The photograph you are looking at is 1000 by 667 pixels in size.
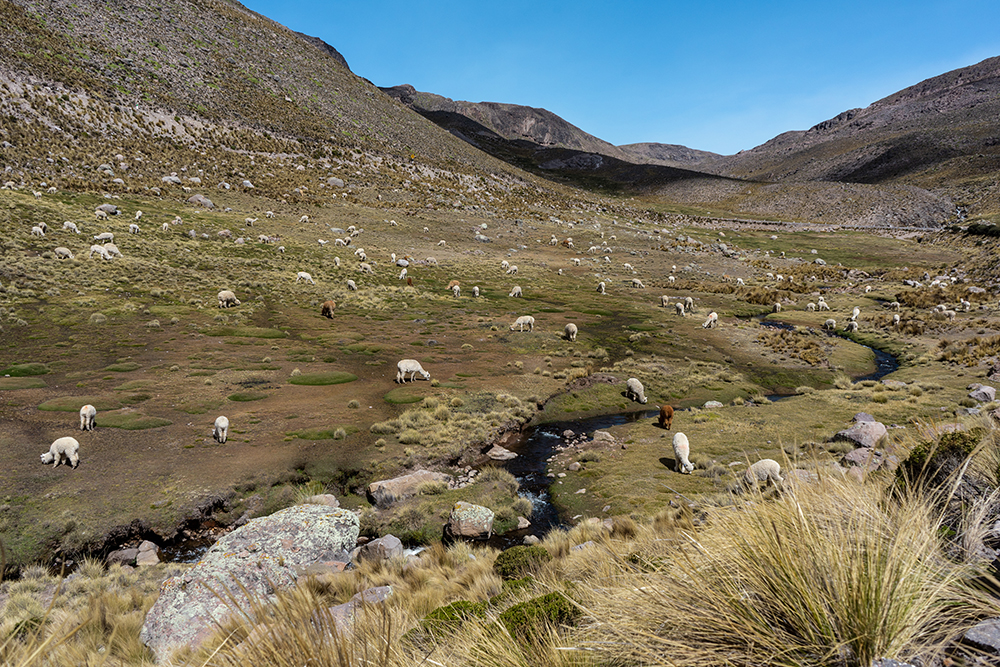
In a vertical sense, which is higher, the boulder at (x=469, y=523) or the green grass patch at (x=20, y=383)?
the green grass patch at (x=20, y=383)

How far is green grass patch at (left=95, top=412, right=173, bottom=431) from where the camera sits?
12.8m

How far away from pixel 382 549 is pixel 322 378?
1052cm

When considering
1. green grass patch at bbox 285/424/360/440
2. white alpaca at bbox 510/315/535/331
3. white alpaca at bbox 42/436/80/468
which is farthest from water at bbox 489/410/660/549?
white alpaca at bbox 42/436/80/468

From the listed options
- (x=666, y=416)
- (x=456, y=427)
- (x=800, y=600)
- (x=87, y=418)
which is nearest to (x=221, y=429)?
(x=87, y=418)

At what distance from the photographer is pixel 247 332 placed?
73.9 ft

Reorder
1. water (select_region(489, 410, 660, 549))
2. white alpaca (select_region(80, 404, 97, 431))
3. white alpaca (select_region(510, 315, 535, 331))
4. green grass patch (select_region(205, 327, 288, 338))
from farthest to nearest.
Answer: white alpaca (select_region(510, 315, 535, 331)) → green grass patch (select_region(205, 327, 288, 338)) → white alpaca (select_region(80, 404, 97, 431)) → water (select_region(489, 410, 660, 549))

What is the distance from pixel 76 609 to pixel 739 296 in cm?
4443

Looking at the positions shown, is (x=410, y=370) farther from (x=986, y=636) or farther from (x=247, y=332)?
(x=986, y=636)

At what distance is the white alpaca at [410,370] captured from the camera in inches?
732

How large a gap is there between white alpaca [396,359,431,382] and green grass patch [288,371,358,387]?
6.43ft

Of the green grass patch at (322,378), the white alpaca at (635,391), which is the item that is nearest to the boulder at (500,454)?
→ the white alpaca at (635,391)

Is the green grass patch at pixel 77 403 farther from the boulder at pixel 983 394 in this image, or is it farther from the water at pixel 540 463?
the boulder at pixel 983 394

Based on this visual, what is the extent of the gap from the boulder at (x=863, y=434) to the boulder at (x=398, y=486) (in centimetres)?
1191

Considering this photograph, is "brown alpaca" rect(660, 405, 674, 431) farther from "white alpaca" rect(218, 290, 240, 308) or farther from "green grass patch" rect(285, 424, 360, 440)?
"white alpaca" rect(218, 290, 240, 308)
